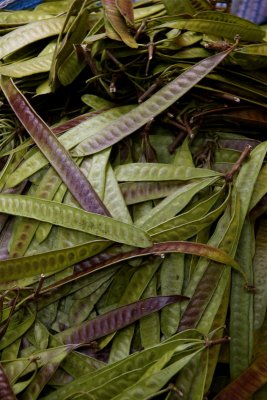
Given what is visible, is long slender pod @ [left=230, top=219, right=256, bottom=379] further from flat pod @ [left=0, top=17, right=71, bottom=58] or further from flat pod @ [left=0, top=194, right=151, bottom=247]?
flat pod @ [left=0, top=17, right=71, bottom=58]

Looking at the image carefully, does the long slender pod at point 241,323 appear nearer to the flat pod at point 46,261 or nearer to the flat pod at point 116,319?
the flat pod at point 116,319

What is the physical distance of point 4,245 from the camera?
35.1 inches

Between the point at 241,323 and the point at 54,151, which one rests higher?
the point at 54,151

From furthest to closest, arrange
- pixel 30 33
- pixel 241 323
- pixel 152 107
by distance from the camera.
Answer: pixel 30 33, pixel 152 107, pixel 241 323

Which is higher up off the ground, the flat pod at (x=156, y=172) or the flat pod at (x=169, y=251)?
the flat pod at (x=156, y=172)

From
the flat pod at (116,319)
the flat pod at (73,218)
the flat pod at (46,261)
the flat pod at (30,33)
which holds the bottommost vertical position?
the flat pod at (116,319)

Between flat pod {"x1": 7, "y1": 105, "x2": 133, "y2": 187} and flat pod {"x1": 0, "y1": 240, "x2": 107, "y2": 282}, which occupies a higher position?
flat pod {"x1": 7, "y1": 105, "x2": 133, "y2": 187}

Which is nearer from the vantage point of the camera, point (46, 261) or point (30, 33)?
point (46, 261)

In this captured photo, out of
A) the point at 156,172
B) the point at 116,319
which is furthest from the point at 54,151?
the point at 116,319

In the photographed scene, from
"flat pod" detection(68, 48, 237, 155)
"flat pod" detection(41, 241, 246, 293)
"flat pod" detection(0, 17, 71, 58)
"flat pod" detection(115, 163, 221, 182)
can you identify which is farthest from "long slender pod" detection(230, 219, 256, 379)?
"flat pod" detection(0, 17, 71, 58)

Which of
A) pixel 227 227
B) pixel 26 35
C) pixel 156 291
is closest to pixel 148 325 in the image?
pixel 156 291

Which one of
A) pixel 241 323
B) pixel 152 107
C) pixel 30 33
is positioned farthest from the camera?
pixel 30 33

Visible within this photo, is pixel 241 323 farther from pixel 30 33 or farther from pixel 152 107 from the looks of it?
pixel 30 33

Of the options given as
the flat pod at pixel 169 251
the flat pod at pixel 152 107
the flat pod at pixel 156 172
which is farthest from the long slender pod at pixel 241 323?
the flat pod at pixel 152 107
